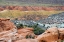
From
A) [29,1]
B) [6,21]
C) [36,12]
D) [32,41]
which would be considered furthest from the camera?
[29,1]

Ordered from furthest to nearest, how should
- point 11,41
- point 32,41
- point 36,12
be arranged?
point 36,12 → point 11,41 → point 32,41

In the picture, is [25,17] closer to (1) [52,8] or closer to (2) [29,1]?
(1) [52,8]

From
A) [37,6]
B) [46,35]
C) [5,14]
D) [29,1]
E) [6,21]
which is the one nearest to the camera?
[46,35]

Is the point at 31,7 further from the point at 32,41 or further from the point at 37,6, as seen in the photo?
the point at 32,41

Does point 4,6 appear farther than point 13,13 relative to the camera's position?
Yes

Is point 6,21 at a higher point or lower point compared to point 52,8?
higher

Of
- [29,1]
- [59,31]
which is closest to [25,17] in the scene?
[29,1]

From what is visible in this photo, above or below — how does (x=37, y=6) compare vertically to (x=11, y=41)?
below

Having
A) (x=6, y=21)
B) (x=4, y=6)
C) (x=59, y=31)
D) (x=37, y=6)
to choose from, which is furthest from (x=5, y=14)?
(x=59, y=31)

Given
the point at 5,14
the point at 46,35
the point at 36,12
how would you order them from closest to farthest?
the point at 46,35
the point at 5,14
the point at 36,12
